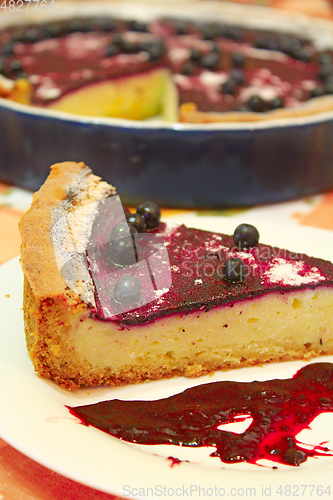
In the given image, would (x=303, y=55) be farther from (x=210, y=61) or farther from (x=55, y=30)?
(x=55, y=30)

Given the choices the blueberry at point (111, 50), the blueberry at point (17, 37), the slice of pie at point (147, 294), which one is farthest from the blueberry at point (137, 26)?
the slice of pie at point (147, 294)

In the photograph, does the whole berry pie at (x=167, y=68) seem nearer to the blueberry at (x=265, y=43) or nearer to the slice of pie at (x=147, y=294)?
the blueberry at (x=265, y=43)

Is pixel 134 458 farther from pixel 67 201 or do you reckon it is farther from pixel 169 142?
pixel 169 142

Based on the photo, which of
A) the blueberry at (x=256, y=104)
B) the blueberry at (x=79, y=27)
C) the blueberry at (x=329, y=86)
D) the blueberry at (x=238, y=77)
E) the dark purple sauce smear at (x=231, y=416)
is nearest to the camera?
the dark purple sauce smear at (x=231, y=416)

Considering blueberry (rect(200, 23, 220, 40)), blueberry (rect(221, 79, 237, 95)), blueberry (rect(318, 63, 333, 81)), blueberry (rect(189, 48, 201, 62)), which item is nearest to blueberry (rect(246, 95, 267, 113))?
blueberry (rect(221, 79, 237, 95))

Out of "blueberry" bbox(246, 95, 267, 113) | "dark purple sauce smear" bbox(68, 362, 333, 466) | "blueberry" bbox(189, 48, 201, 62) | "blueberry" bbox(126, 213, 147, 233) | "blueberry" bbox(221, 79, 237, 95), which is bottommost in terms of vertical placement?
"dark purple sauce smear" bbox(68, 362, 333, 466)

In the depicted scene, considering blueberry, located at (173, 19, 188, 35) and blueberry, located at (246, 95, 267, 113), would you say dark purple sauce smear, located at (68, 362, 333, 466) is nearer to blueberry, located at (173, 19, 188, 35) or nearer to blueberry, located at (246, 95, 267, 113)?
blueberry, located at (246, 95, 267, 113)

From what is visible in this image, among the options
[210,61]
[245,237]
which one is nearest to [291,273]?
[245,237]
